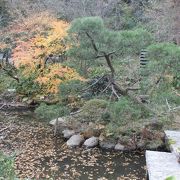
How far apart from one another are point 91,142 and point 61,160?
3.97ft

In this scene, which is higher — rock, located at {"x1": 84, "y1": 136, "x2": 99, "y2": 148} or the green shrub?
the green shrub

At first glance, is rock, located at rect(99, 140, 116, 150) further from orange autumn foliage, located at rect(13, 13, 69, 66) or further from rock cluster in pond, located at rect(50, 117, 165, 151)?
orange autumn foliage, located at rect(13, 13, 69, 66)

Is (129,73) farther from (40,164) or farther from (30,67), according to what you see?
(40,164)

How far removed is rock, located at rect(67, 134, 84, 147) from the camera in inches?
394

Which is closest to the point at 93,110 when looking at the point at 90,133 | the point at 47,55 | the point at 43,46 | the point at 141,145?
the point at 90,133

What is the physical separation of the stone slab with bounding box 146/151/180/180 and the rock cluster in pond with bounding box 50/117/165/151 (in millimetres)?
1890

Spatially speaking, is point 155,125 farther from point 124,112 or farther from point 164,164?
point 164,164

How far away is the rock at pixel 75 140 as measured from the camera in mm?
10017

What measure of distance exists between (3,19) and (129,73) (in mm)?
6164

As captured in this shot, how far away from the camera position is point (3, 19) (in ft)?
53.6

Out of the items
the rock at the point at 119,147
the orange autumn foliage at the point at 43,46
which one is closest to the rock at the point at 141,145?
the rock at the point at 119,147

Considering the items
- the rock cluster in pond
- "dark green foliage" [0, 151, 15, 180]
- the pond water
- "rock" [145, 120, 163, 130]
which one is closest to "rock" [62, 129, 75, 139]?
the rock cluster in pond

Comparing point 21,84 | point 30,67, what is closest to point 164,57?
point 30,67

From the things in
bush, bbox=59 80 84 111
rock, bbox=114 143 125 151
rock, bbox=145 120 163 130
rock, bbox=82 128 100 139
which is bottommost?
rock, bbox=114 143 125 151
